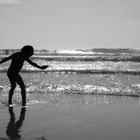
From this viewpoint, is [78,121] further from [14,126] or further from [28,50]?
[28,50]

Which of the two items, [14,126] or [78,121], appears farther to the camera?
[78,121]

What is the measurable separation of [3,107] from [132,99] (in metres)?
3.94

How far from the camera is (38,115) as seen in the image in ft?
21.9

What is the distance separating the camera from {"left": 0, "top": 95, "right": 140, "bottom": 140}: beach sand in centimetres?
504

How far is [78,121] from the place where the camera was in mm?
6074

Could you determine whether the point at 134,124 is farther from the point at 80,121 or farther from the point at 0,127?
the point at 0,127

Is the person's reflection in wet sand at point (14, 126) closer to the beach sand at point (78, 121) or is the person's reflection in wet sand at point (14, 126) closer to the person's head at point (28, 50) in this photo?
the beach sand at point (78, 121)

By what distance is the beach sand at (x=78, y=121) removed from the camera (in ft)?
16.5

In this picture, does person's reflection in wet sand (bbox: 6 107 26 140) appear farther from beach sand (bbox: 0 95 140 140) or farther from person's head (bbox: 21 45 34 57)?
person's head (bbox: 21 45 34 57)

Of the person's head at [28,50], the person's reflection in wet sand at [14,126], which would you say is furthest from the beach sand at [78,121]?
the person's head at [28,50]

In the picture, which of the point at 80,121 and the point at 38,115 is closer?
the point at 80,121

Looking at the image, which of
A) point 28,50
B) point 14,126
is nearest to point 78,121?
point 14,126

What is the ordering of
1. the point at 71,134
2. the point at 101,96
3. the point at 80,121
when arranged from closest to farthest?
the point at 71,134
the point at 80,121
the point at 101,96

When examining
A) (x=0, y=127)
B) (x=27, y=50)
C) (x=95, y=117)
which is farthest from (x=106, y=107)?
(x=0, y=127)
